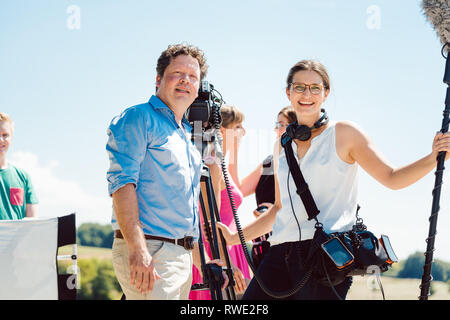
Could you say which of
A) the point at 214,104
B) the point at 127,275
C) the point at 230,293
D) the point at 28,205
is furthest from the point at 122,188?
the point at 28,205

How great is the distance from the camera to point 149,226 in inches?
102

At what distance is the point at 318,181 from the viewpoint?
3020mm

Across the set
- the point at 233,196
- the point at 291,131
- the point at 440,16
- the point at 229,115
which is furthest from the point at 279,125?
the point at 440,16

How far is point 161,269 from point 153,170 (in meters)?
0.47

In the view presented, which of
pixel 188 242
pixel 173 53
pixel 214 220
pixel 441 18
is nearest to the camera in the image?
pixel 188 242

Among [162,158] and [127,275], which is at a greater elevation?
[162,158]

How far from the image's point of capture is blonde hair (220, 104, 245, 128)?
479 cm

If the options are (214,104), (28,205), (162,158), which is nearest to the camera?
(162,158)

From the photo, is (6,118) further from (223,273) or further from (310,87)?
(310,87)

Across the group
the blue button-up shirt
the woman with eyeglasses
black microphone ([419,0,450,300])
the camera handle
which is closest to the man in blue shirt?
the blue button-up shirt

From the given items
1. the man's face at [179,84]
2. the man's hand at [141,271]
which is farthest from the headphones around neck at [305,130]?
the man's hand at [141,271]
